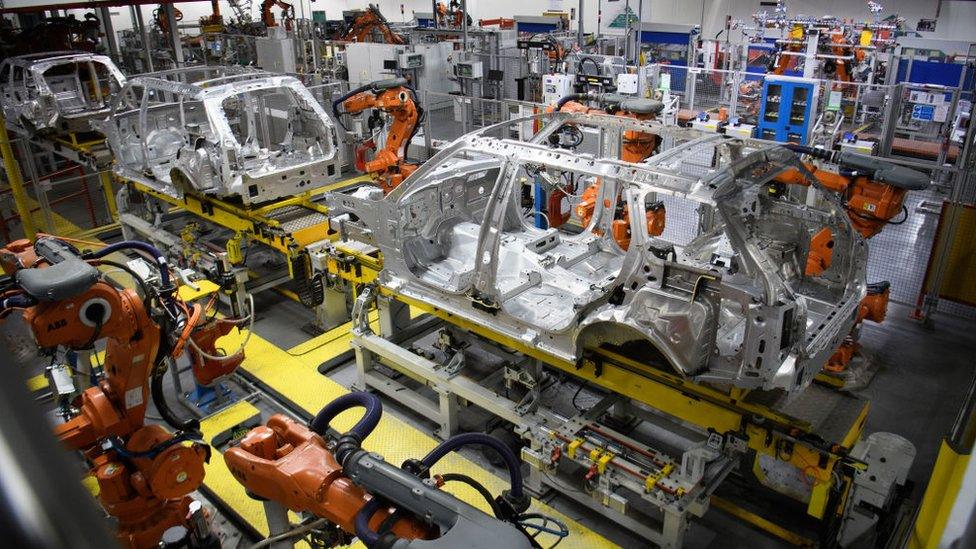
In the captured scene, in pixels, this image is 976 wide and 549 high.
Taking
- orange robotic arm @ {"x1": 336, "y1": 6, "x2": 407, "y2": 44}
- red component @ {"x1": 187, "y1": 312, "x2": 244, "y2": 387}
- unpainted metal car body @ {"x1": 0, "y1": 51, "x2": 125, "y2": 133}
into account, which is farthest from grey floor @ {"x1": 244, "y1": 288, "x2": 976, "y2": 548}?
orange robotic arm @ {"x1": 336, "y1": 6, "x2": 407, "y2": 44}

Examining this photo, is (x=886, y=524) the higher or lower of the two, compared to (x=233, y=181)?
lower

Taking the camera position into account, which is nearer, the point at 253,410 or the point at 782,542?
the point at 782,542

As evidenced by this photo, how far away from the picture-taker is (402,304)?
679 cm

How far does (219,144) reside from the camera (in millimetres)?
7836

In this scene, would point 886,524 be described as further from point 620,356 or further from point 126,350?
point 126,350

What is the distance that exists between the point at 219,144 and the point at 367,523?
6091 mm

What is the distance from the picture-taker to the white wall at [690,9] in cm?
1952

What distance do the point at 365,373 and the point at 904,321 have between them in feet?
19.7

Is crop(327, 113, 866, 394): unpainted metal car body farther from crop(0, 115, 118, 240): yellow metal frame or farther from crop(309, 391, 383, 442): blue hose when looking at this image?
crop(0, 115, 118, 240): yellow metal frame

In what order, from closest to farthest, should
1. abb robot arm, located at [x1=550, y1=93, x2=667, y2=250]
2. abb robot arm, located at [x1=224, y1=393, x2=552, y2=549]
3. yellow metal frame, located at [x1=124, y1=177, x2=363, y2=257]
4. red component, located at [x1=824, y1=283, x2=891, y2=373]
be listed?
1. abb robot arm, located at [x1=224, y1=393, x2=552, y2=549]
2. red component, located at [x1=824, y1=283, x2=891, y2=373]
3. abb robot arm, located at [x1=550, y1=93, x2=667, y2=250]
4. yellow metal frame, located at [x1=124, y1=177, x2=363, y2=257]

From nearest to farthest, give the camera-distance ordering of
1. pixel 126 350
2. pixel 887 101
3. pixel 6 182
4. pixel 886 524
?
1. pixel 126 350
2. pixel 886 524
3. pixel 887 101
4. pixel 6 182

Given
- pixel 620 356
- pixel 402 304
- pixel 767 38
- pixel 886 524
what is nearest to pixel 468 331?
pixel 402 304

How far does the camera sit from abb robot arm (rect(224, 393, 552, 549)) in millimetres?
2564

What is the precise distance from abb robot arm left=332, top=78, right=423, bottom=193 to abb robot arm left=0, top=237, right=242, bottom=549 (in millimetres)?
5396
